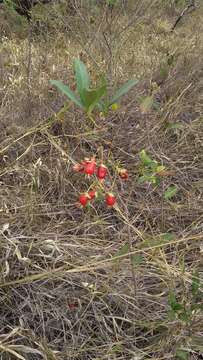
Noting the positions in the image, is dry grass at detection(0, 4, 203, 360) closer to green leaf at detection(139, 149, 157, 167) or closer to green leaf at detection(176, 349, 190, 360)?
green leaf at detection(176, 349, 190, 360)

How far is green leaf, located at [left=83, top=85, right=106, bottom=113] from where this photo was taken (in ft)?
3.85

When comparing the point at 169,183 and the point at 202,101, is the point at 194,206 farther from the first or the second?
the point at 202,101

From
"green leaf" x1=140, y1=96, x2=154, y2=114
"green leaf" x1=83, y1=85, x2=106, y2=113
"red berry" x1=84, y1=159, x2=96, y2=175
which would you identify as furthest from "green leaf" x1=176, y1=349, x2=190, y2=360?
"green leaf" x1=140, y1=96, x2=154, y2=114

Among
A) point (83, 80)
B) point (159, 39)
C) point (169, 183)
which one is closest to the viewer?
point (83, 80)

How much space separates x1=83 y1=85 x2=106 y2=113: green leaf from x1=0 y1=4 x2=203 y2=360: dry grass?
0.13 metres

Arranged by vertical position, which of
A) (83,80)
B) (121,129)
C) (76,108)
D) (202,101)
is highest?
(83,80)

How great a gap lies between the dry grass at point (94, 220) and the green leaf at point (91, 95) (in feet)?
0.43

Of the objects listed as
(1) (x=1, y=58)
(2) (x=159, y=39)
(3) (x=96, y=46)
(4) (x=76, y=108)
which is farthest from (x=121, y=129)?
(2) (x=159, y=39)

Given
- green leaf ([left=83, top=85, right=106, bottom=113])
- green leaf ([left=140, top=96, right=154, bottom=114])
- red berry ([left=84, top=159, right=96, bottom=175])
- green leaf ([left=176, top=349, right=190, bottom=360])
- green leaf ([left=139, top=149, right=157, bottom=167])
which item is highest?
green leaf ([left=83, top=85, right=106, bottom=113])

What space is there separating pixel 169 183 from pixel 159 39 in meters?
1.19

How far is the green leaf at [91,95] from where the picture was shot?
1.17m

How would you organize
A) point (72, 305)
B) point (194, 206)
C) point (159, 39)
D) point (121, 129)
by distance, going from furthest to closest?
1. point (159, 39)
2. point (121, 129)
3. point (194, 206)
4. point (72, 305)

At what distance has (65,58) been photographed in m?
2.04

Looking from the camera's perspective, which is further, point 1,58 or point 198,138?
point 1,58
